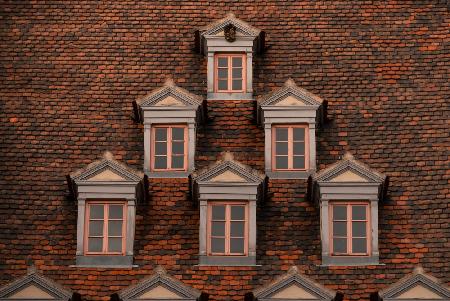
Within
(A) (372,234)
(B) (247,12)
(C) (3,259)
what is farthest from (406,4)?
(C) (3,259)

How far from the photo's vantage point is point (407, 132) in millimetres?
64000

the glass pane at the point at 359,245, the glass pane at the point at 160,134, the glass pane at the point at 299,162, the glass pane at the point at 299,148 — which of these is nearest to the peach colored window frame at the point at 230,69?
the glass pane at the point at 160,134

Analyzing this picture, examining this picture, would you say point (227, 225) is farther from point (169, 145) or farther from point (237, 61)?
point (237, 61)

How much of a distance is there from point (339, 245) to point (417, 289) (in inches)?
116

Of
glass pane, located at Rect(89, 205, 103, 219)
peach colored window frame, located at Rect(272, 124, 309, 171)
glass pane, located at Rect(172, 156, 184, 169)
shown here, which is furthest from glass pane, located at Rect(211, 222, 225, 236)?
glass pane, located at Rect(89, 205, 103, 219)

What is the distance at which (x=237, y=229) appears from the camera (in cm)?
6125

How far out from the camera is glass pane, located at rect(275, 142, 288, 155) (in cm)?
6334

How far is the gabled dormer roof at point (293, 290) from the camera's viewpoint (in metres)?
59.0

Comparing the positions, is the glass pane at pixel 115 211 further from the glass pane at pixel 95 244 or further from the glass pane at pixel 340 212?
the glass pane at pixel 340 212

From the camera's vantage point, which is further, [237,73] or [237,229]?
[237,73]

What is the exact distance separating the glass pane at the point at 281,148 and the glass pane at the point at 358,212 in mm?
3127

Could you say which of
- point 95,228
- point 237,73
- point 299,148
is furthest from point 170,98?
point 95,228

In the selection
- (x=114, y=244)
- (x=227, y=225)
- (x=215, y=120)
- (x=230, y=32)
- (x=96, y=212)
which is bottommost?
(x=114, y=244)

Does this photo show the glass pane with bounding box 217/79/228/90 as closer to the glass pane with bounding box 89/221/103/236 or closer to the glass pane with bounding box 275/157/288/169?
the glass pane with bounding box 275/157/288/169
